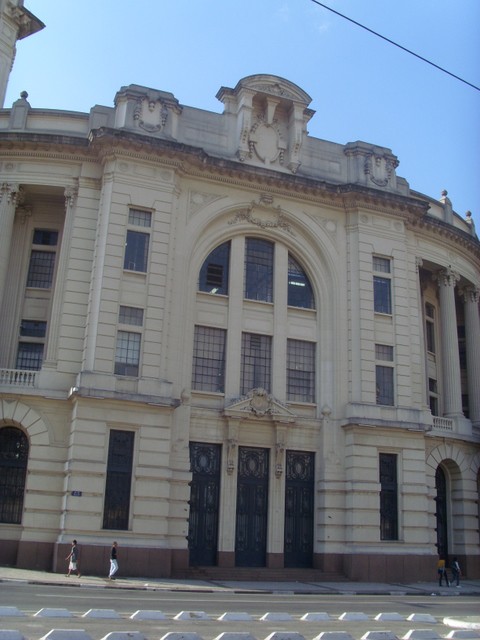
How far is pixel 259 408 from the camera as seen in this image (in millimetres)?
33469

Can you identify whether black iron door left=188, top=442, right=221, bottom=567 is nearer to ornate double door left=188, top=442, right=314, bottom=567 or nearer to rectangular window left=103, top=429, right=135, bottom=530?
ornate double door left=188, top=442, right=314, bottom=567

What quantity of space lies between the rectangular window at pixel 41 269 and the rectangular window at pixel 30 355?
298 cm

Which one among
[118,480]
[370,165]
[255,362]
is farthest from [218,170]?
[118,480]

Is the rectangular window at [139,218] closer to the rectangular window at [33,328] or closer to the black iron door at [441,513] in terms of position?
the rectangular window at [33,328]

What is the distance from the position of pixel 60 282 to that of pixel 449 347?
73.6ft

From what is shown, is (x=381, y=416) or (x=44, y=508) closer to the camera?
(x=44, y=508)

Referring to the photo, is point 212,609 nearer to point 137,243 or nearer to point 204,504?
point 204,504

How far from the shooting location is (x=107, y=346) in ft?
101

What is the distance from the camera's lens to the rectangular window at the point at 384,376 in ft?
118

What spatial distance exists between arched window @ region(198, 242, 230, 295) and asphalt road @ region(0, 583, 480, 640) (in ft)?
50.6

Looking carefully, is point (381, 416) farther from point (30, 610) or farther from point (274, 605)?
point (30, 610)

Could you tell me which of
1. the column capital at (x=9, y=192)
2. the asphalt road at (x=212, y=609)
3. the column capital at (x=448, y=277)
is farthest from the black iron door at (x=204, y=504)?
the column capital at (x=448, y=277)

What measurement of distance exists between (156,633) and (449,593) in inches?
766

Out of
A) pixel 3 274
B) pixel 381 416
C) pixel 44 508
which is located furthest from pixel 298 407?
pixel 3 274
